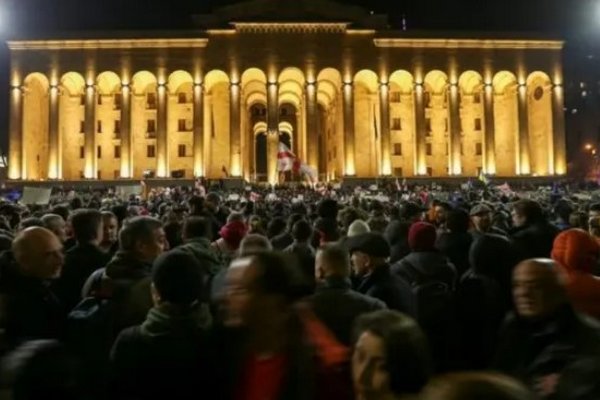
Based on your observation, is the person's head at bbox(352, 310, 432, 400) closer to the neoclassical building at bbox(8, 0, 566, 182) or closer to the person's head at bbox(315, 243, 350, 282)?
the person's head at bbox(315, 243, 350, 282)

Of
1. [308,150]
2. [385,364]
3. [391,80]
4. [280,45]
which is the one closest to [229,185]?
[308,150]

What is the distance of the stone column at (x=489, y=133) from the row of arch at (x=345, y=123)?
0.18m

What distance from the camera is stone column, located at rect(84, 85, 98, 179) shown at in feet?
204

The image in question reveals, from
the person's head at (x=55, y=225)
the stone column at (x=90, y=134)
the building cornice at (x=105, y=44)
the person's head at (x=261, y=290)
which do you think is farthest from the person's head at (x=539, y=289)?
the stone column at (x=90, y=134)

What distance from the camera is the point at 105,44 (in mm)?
62156

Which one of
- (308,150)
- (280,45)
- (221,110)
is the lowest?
→ (308,150)

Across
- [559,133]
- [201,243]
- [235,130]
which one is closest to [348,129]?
[235,130]

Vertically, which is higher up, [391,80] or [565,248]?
[391,80]

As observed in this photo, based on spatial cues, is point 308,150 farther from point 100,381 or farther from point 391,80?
point 100,381

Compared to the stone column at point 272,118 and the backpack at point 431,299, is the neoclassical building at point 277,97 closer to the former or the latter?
the stone column at point 272,118

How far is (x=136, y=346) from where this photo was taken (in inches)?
140

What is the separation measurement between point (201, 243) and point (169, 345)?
3.22m

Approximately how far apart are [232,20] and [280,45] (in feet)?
15.7

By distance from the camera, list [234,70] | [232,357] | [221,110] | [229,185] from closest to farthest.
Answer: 1. [232,357]
2. [229,185]
3. [234,70]
4. [221,110]
